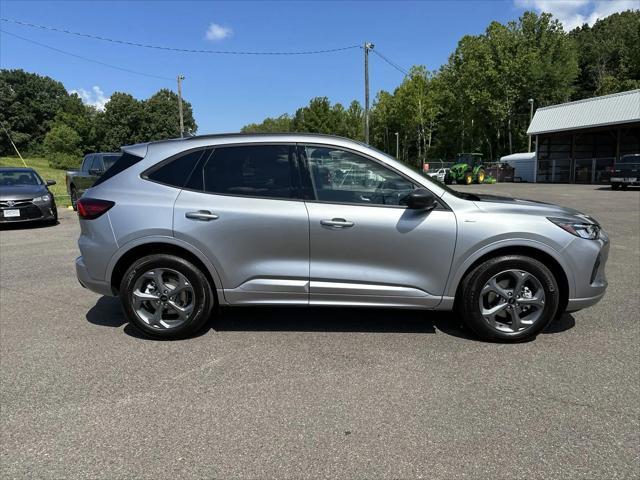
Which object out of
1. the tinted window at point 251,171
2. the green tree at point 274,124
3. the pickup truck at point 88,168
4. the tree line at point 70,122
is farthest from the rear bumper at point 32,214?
the green tree at point 274,124

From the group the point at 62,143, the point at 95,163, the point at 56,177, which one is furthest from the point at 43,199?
the point at 62,143

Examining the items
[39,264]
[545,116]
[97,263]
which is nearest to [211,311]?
[97,263]

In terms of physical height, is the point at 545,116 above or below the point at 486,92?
below

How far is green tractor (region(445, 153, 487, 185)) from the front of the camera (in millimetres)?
33438

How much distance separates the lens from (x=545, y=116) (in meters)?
39.2

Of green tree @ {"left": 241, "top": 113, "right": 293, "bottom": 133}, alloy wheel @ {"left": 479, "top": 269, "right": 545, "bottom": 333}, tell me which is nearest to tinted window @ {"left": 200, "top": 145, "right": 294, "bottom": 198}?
alloy wheel @ {"left": 479, "top": 269, "right": 545, "bottom": 333}

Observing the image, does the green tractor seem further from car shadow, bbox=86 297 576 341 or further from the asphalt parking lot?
car shadow, bbox=86 297 576 341

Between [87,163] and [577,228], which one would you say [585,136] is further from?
[577,228]

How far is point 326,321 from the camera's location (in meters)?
4.77

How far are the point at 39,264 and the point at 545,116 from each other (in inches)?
1587

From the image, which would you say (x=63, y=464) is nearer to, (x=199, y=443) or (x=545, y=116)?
(x=199, y=443)

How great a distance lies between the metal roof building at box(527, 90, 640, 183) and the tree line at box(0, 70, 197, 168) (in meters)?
52.4

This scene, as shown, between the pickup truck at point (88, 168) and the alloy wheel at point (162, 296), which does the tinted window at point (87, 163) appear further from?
the alloy wheel at point (162, 296)

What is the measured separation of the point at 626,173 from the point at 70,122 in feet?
260
